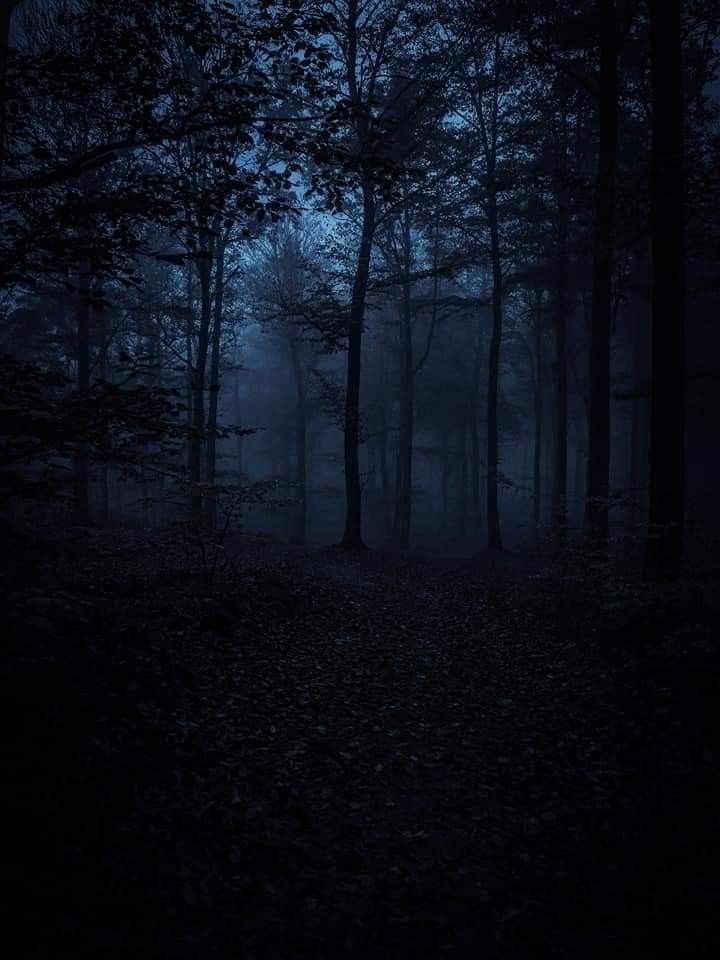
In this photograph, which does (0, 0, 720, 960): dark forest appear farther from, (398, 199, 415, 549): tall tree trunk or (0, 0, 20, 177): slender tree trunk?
(398, 199, 415, 549): tall tree trunk

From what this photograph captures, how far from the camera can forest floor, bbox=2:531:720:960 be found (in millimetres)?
3262

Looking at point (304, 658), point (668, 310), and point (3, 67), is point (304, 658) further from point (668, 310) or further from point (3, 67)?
point (668, 310)

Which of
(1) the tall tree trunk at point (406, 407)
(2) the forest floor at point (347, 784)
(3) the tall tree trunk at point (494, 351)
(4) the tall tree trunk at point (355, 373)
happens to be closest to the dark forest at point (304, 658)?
(2) the forest floor at point (347, 784)

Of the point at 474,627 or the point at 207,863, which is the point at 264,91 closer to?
the point at 207,863

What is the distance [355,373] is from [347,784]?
1503 cm

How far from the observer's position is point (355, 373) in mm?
18719

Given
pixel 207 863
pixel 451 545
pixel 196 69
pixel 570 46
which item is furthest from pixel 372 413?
pixel 207 863

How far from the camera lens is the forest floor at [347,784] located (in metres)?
3.26

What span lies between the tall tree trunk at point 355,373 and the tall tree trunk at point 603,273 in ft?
23.0

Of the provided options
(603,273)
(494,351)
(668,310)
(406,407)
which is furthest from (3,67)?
(406,407)

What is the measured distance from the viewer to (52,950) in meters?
2.79

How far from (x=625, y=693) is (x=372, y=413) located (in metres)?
31.3

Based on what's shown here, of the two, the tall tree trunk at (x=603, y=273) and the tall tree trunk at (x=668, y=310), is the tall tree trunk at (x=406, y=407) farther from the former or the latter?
the tall tree trunk at (x=668, y=310)

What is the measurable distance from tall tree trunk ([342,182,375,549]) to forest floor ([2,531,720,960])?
10.0 m
